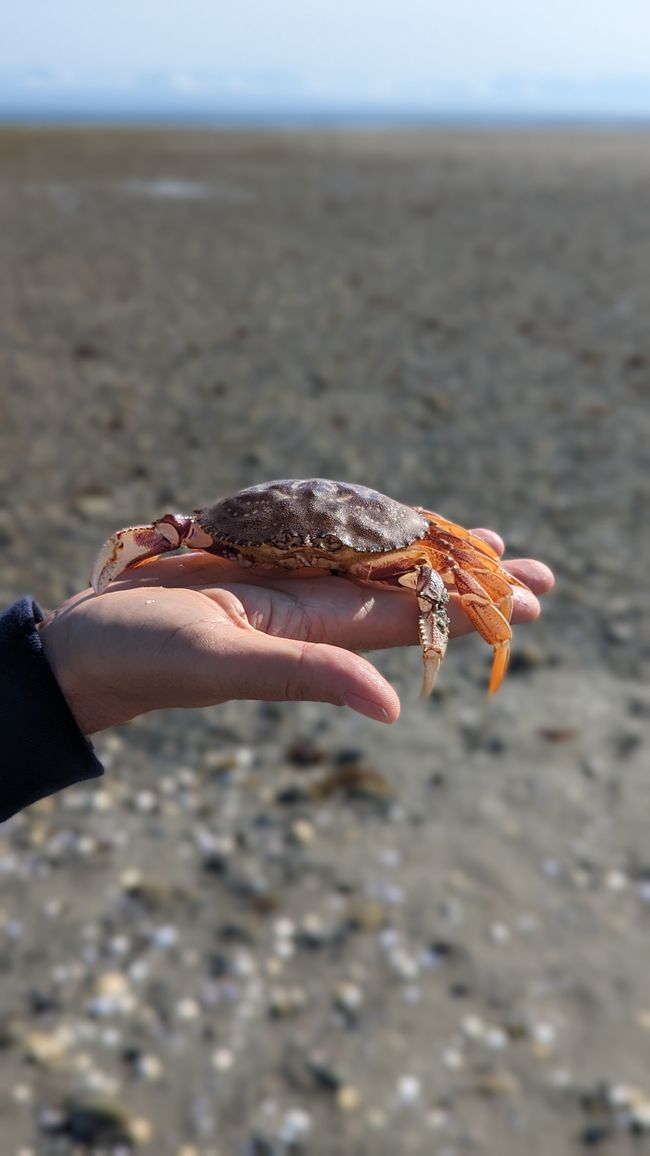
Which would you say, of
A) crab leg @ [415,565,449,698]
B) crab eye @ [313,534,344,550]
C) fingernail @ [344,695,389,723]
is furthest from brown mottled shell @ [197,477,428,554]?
fingernail @ [344,695,389,723]

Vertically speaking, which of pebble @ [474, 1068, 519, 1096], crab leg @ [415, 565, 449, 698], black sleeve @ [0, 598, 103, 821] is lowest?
pebble @ [474, 1068, 519, 1096]

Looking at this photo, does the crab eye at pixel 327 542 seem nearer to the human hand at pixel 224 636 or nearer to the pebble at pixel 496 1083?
the human hand at pixel 224 636

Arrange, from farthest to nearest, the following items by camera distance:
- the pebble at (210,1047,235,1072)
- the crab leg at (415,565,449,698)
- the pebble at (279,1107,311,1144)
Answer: the pebble at (210,1047,235,1072) → the pebble at (279,1107,311,1144) → the crab leg at (415,565,449,698)

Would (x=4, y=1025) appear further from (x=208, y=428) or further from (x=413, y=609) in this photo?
(x=208, y=428)

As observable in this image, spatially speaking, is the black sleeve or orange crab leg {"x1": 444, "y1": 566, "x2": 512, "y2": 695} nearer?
→ the black sleeve

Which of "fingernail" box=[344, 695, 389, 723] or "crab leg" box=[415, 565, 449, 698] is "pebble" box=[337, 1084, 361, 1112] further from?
"fingernail" box=[344, 695, 389, 723]

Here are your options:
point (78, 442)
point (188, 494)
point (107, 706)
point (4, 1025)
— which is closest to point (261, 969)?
point (4, 1025)
